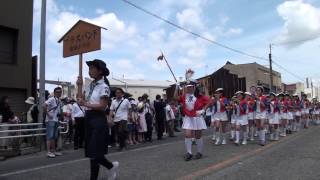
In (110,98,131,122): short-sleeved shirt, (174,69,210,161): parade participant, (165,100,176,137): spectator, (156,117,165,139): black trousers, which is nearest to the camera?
(174,69,210,161): parade participant

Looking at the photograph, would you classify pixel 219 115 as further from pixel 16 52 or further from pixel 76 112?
pixel 16 52

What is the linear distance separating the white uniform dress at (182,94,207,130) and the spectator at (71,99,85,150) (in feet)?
16.4

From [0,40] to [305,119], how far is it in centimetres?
1676

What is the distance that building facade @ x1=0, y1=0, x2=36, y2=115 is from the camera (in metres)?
19.1

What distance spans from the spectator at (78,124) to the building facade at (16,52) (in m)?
5.07

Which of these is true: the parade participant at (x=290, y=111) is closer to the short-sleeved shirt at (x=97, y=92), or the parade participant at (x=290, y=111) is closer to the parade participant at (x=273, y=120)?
the parade participant at (x=273, y=120)

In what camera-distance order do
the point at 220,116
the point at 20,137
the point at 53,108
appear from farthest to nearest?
the point at 220,116
the point at 20,137
the point at 53,108

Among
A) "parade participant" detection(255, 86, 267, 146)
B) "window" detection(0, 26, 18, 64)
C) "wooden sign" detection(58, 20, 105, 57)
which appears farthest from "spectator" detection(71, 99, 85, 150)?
"parade participant" detection(255, 86, 267, 146)

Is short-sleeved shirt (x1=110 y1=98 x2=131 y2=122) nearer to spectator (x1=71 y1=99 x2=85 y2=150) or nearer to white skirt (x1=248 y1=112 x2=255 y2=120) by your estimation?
spectator (x1=71 y1=99 x2=85 y2=150)

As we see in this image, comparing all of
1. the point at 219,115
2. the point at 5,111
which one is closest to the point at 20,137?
the point at 5,111

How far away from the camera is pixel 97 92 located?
7273mm

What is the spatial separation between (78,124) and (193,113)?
535 centimetres

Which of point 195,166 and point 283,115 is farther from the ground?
point 283,115

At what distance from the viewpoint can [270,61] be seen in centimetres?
5166
